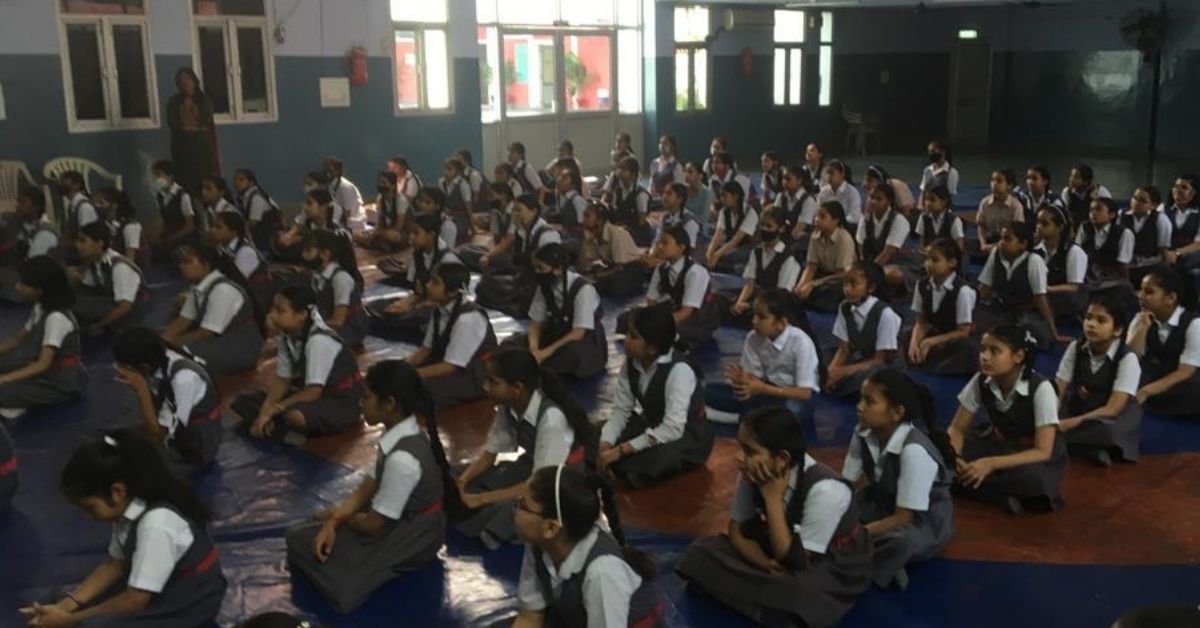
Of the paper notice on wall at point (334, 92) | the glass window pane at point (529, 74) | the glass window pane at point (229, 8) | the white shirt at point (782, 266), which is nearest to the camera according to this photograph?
the white shirt at point (782, 266)

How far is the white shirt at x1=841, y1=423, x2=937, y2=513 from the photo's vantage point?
358 cm

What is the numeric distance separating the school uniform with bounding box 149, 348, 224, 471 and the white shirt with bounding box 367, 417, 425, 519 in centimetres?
126

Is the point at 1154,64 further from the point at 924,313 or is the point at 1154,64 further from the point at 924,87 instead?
the point at 924,313

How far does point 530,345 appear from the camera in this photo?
19.6 ft

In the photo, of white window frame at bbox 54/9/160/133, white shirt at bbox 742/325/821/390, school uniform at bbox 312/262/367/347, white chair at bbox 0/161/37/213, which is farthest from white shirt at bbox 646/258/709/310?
white window frame at bbox 54/9/160/133

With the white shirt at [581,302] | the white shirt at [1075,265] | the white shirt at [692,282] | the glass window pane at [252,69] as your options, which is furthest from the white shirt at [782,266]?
the glass window pane at [252,69]

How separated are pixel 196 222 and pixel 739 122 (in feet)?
33.3

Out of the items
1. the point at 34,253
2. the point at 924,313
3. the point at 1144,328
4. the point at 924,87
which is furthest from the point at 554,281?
the point at 924,87

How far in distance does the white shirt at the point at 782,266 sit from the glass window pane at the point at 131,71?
692cm

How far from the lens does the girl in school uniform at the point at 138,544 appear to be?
9.79ft

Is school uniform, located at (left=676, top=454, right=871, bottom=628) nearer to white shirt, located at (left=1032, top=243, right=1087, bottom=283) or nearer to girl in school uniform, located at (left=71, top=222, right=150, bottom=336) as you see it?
white shirt, located at (left=1032, top=243, right=1087, bottom=283)

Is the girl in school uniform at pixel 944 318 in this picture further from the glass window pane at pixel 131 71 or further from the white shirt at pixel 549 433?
the glass window pane at pixel 131 71

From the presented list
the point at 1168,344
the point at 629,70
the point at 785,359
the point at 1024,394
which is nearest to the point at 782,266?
the point at 785,359

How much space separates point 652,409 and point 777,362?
874 millimetres
